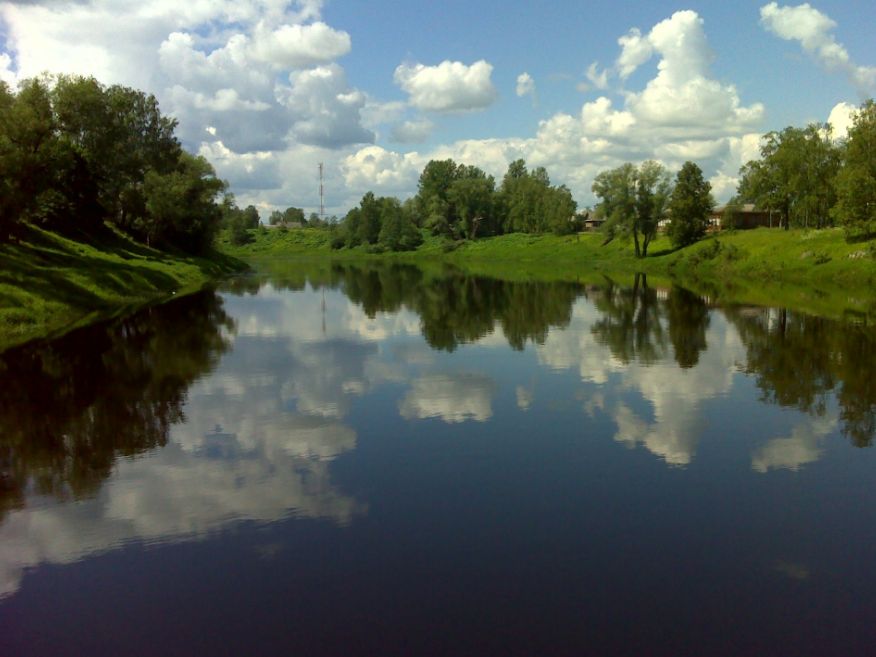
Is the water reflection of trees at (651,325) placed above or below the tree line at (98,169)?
below

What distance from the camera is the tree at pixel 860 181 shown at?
205 ft

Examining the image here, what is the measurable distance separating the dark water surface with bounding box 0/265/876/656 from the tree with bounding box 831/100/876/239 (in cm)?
4480

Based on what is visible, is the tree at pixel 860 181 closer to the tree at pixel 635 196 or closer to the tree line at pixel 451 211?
the tree at pixel 635 196

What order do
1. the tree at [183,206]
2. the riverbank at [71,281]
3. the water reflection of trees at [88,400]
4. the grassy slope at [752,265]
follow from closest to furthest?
the water reflection of trees at [88,400] → the riverbank at [71,281] → the grassy slope at [752,265] → the tree at [183,206]

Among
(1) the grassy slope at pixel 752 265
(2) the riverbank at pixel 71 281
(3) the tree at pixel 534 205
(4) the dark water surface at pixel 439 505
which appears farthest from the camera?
(3) the tree at pixel 534 205

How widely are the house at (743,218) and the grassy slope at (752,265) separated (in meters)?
17.9

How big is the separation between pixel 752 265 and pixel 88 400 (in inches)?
2714

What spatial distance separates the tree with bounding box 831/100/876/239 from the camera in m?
62.3

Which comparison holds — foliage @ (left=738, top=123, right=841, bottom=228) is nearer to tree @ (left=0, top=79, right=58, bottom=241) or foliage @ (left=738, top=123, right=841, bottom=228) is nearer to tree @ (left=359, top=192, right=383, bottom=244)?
tree @ (left=0, top=79, right=58, bottom=241)

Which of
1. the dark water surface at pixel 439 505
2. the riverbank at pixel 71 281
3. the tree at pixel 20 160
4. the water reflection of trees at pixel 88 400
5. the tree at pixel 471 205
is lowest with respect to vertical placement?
the dark water surface at pixel 439 505

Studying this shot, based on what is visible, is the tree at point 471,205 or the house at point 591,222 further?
the house at point 591,222

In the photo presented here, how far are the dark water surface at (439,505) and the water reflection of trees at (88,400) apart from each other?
118 millimetres

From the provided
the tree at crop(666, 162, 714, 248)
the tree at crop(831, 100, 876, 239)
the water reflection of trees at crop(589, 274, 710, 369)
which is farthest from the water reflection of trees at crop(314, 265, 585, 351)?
the tree at crop(666, 162, 714, 248)

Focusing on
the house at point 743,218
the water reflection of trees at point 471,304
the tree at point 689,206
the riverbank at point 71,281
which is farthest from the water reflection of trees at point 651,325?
the house at point 743,218
